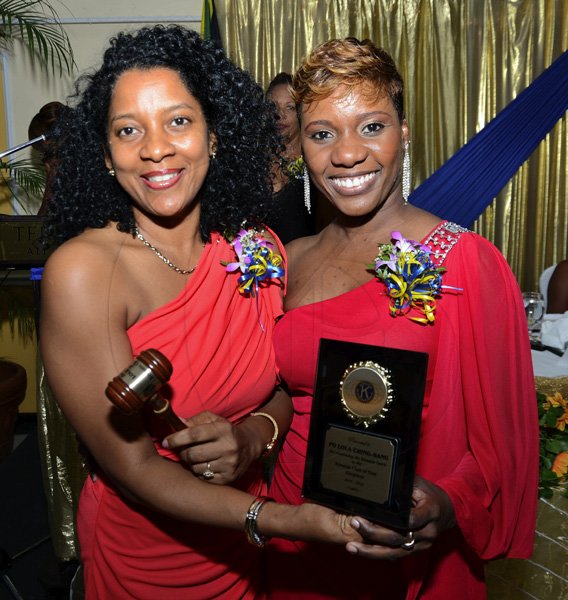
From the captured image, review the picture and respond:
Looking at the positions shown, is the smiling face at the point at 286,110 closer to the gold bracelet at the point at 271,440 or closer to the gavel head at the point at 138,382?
the gold bracelet at the point at 271,440

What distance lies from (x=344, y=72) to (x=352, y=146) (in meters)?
0.16

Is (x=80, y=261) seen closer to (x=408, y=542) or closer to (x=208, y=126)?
(x=208, y=126)

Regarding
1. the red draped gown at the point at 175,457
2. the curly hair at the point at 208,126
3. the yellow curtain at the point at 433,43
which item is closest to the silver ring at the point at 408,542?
the red draped gown at the point at 175,457

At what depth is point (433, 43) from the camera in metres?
5.37

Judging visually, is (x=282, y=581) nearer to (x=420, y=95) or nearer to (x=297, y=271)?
(x=297, y=271)

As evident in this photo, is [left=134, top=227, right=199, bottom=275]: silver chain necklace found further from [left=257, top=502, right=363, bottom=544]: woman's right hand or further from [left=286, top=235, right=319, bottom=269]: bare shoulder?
[left=257, top=502, right=363, bottom=544]: woman's right hand

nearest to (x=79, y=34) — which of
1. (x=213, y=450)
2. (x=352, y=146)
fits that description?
(x=352, y=146)

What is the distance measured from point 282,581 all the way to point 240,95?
121 centimetres

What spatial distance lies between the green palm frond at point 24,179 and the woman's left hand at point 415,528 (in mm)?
4022

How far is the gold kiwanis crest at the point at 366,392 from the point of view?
35.7 inches

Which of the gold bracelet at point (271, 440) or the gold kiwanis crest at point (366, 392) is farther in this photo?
the gold bracelet at point (271, 440)

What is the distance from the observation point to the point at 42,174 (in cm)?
488

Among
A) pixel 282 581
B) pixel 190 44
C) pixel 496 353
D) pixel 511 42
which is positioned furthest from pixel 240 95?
pixel 511 42

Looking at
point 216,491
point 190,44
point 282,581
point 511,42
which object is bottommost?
point 282,581
